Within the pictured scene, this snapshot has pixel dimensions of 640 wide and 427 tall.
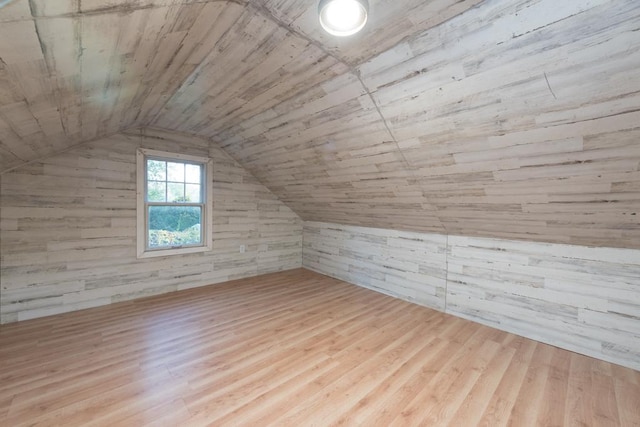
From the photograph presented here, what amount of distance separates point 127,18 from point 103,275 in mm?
3099

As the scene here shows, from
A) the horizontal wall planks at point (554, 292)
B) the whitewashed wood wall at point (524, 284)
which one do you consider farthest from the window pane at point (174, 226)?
the horizontal wall planks at point (554, 292)

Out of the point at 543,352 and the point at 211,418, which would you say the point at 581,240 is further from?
the point at 211,418

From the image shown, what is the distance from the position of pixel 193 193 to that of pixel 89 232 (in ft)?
4.03

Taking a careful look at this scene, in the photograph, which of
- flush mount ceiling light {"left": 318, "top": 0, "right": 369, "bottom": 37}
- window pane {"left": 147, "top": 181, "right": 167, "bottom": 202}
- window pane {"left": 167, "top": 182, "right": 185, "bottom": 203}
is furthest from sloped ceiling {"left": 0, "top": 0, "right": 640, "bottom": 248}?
window pane {"left": 167, "top": 182, "right": 185, "bottom": 203}

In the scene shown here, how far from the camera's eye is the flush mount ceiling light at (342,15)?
47.9 inches

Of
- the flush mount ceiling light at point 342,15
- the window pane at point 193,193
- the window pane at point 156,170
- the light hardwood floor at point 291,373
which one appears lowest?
the light hardwood floor at point 291,373

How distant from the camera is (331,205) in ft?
13.1

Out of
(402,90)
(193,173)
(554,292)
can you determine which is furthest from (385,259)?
(193,173)

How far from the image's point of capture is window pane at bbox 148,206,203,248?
352cm

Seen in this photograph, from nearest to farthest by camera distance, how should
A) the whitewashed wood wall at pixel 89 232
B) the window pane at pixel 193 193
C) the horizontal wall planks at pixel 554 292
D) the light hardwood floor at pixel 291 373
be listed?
the light hardwood floor at pixel 291 373
the horizontal wall planks at pixel 554 292
the whitewashed wood wall at pixel 89 232
the window pane at pixel 193 193

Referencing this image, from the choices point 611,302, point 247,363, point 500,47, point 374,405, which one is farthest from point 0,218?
point 611,302

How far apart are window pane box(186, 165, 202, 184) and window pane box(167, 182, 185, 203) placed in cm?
15

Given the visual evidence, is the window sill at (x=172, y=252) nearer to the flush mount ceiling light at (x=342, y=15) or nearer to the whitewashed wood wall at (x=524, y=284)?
the whitewashed wood wall at (x=524, y=284)

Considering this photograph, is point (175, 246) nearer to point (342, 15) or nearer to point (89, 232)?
point (89, 232)
